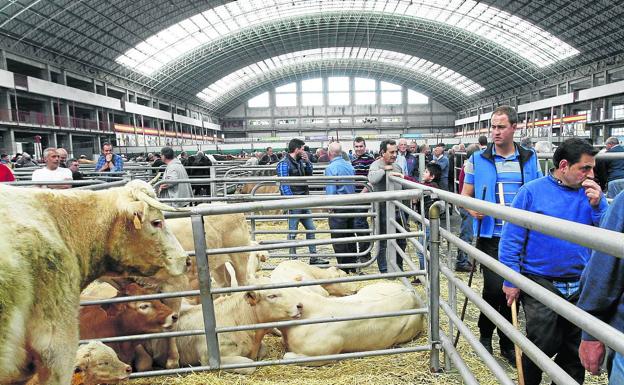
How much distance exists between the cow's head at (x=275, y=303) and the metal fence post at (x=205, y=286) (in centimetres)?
50

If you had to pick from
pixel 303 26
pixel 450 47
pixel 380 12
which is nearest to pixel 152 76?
pixel 303 26

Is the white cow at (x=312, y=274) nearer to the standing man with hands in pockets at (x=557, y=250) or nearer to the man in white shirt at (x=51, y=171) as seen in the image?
the standing man with hands in pockets at (x=557, y=250)

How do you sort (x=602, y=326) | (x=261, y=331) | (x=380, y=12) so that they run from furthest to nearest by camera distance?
1. (x=380, y=12)
2. (x=261, y=331)
3. (x=602, y=326)

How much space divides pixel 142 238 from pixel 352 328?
1891 millimetres

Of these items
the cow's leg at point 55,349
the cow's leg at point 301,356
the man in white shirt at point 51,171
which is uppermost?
the man in white shirt at point 51,171

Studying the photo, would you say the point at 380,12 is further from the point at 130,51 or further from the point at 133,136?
the point at 133,136

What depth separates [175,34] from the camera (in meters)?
40.9

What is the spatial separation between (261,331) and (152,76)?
159 ft

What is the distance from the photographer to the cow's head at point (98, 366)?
304cm

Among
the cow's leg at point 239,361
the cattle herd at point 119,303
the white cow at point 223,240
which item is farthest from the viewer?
the white cow at point 223,240

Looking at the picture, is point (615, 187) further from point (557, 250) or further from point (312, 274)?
point (312, 274)

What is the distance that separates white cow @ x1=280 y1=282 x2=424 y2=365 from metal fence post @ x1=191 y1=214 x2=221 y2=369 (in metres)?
0.60

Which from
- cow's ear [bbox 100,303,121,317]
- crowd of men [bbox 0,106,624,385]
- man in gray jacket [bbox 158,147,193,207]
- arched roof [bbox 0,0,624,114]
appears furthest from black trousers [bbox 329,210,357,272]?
arched roof [bbox 0,0,624,114]

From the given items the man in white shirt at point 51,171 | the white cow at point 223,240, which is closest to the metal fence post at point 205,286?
the white cow at point 223,240
